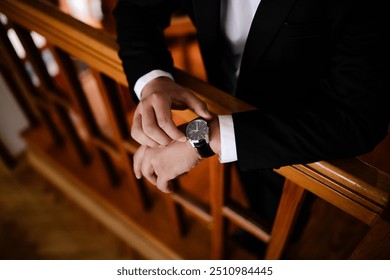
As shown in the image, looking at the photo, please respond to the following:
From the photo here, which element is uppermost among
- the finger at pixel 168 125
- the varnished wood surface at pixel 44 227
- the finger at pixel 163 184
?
the finger at pixel 168 125

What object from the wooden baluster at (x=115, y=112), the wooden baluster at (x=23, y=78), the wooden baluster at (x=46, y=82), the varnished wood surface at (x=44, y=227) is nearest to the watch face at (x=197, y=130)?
the wooden baluster at (x=115, y=112)

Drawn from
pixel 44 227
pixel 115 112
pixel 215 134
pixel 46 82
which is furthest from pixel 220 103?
pixel 44 227

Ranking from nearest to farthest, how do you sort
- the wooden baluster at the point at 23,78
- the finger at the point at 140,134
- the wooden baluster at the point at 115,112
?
1. the finger at the point at 140,134
2. the wooden baluster at the point at 115,112
3. the wooden baluster at the point at 23,78

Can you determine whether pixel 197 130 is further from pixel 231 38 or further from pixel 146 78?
pixel 231 38

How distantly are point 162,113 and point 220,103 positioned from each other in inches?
5.7

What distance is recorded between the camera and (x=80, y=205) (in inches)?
83.0

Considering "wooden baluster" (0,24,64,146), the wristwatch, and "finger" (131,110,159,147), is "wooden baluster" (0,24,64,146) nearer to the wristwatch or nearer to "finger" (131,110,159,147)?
"finger" (131,110,159,147)

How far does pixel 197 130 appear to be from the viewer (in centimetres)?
77

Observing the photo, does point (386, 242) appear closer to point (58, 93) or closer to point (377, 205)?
point (377, 205)

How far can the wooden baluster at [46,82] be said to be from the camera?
4.06 feet

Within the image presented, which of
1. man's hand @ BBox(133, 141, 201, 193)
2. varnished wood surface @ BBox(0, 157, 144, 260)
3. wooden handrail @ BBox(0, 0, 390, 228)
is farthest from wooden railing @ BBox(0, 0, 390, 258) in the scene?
varnished wood surface @ BBox(0, 157, 144, 260)

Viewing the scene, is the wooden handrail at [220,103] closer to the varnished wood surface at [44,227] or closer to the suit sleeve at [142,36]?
the suit sleeve at [142,36]

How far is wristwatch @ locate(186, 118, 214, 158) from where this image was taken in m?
0.76
